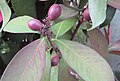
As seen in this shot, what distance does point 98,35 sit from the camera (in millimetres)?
637

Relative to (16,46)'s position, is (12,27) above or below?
above

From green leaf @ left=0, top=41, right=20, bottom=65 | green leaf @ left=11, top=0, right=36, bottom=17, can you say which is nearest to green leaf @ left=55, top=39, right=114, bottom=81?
green leaf @ left=11, top=0, right=36, bottom=17

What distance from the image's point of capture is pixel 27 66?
0.51 metres

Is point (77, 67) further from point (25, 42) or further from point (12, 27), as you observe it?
point (25, 42)

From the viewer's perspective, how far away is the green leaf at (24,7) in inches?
27.1

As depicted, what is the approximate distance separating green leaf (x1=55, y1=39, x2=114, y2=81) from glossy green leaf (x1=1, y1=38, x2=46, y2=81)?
1.9 inches

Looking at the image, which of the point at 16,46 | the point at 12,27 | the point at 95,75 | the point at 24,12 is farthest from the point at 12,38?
the point at 95,75

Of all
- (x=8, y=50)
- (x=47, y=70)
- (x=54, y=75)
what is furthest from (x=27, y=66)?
(x=8, y=50)

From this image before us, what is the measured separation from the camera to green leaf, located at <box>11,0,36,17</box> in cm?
69

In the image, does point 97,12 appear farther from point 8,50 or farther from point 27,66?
point 8,50

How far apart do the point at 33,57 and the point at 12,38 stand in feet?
1.23

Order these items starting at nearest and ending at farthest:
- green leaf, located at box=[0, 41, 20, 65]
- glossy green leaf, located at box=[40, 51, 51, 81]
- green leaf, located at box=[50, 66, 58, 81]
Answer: glossy green leaf, located at box=[40, 51, 51, 81]
green leaf, located at box=[50, 66, 58, 81]
green leaf, located at box=[0, 41, 20, 65]

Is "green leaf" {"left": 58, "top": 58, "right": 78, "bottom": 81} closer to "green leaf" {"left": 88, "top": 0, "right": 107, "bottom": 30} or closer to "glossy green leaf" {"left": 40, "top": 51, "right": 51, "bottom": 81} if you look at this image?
"glossy green leaf" {"left": 40, "top": 51, "right": 51, "bottom": 81}

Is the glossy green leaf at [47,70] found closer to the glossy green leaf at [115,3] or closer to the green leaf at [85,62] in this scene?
the green leaf at [85,62]
